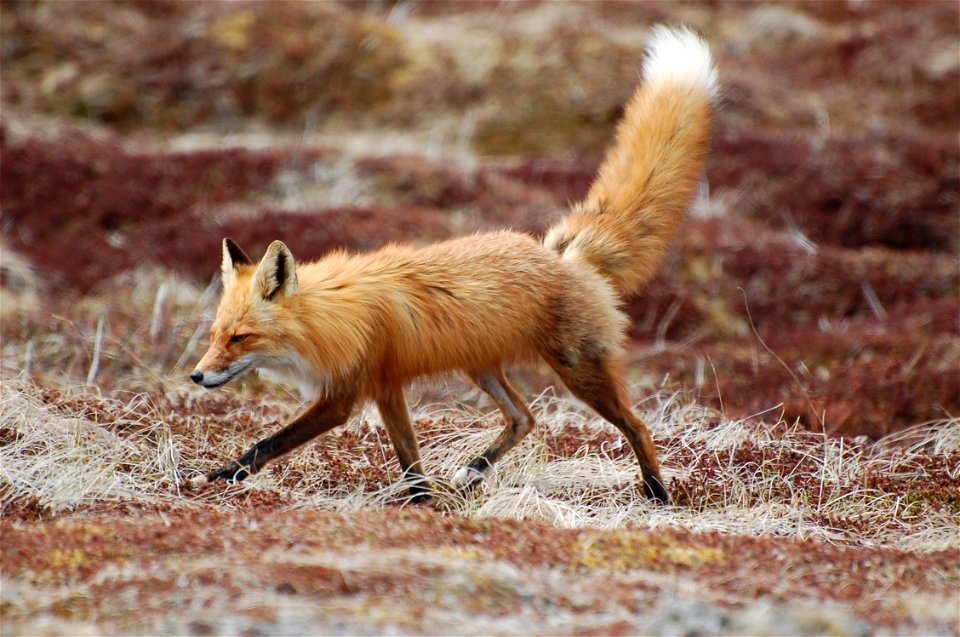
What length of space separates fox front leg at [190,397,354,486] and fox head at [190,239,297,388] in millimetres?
359

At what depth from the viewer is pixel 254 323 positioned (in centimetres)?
560

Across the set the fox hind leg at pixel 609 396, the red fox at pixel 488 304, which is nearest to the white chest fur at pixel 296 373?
the red fox at pixel 488 304

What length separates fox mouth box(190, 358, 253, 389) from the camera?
545 centimetres

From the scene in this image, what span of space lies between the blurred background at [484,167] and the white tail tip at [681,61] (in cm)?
176

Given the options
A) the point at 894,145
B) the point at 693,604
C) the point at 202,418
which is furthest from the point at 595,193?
the point at 894,145

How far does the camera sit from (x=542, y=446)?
6859mm

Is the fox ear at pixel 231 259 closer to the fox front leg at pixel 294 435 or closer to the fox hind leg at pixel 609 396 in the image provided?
the fox front leg at pixel 294 435

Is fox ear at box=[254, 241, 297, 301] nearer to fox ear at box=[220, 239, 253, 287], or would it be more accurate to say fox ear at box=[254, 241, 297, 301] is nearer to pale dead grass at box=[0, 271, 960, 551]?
fox ear at box=[220, 239, 253, 287]

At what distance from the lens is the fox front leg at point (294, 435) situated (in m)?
5.77

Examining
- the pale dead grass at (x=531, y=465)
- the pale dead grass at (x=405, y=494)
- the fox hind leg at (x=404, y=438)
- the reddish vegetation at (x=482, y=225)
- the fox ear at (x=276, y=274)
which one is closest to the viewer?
the pale dead grass at (x=405, y=494)

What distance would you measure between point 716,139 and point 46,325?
38.7 feet

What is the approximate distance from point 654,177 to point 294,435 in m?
2.73

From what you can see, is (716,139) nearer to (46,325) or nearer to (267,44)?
(267,44)

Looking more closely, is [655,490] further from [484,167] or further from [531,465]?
[484,167]
